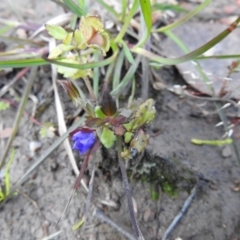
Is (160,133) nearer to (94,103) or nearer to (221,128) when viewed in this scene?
(221,128)

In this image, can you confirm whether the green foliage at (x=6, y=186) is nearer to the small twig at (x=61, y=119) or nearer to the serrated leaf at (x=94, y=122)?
the small twig at (x=61, y=119)

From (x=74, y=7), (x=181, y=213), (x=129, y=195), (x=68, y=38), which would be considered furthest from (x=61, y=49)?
(x=181, y=213)

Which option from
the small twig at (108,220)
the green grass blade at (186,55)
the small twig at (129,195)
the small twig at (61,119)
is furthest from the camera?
the small twig at (61,119)

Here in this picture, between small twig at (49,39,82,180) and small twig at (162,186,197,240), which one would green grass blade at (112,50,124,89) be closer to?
small twig at (49,39,82,180)

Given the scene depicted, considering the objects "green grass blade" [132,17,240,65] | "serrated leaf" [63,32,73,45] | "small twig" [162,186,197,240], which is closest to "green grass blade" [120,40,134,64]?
"green grass blade" [132,17,240,65]

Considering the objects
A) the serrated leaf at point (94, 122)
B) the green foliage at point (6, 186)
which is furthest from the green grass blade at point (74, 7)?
the green foliage at point (6, 186)
